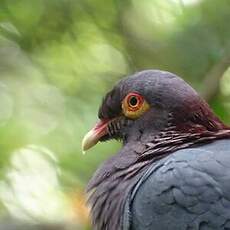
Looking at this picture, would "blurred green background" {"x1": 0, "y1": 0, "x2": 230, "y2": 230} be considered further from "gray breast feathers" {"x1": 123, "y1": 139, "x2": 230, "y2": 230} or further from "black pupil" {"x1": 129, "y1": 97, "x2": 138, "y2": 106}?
"gray breast feathers" {"x1": 123, "y1": 139, "x2": 230, "y2": 230}

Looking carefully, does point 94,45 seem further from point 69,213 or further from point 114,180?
point 114,180

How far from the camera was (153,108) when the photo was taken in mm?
5309

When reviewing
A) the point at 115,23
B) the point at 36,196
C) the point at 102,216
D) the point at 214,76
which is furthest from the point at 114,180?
the point at 36,196

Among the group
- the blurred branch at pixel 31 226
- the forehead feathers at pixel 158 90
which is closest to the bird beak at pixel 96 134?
the forehead feathers at pixel 158 90

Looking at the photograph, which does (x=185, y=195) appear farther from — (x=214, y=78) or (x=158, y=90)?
(x=214, y=78)

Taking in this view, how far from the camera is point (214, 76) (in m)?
6.03

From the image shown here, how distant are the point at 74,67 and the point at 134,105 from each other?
4.26ft

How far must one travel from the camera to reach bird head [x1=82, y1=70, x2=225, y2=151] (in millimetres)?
5230

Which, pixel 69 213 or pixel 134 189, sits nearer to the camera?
pixel 134 189

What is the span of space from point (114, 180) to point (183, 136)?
1.19 feet

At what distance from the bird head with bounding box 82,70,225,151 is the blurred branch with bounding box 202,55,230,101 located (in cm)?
63

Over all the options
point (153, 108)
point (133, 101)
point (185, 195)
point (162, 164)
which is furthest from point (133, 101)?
point (185, 195)

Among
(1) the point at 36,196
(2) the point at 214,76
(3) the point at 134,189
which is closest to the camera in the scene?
(3) the point at 134,189

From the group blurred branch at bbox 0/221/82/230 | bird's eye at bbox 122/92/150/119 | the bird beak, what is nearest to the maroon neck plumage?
bird's eye at bbox 122/92/150/119
